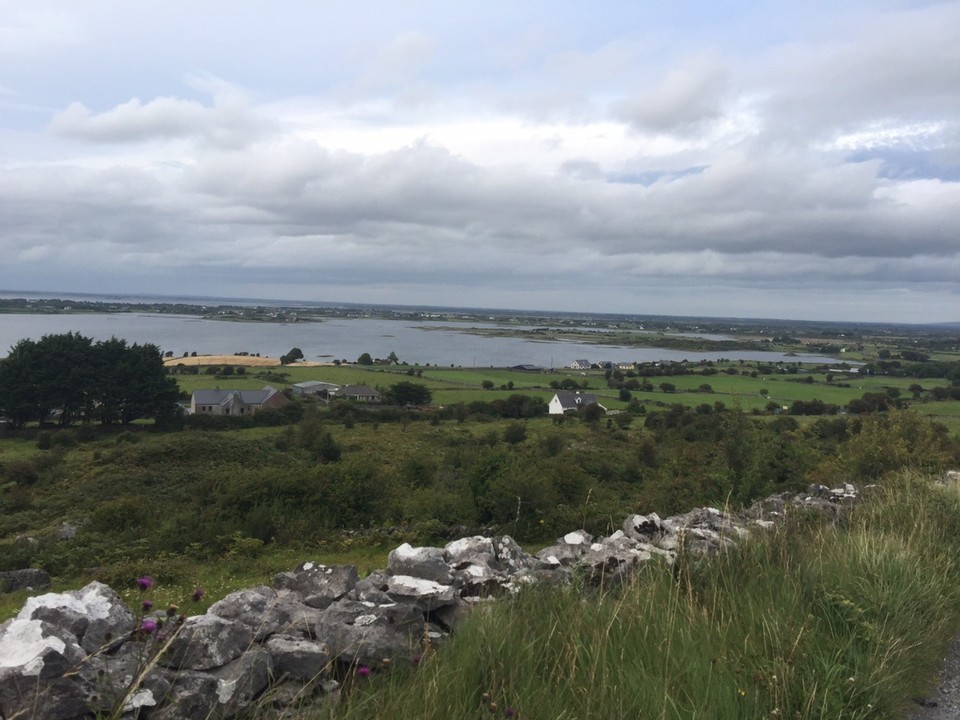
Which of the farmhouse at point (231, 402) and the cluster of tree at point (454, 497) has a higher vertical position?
the cluster of tree at point (454, 497)

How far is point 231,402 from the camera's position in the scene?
5338 cm

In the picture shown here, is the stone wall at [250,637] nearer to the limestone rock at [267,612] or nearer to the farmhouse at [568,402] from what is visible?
the limestone rock at [267,612]

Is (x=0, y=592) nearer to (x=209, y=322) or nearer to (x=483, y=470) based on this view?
(x=483, y=470)

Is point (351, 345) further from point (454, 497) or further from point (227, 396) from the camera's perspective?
point (454, 497)

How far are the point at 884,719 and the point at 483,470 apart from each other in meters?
13.8

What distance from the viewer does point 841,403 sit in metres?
49.0

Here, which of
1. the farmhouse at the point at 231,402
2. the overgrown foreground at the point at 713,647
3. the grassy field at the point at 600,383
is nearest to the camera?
the overgrown foreground at the point at 713,647

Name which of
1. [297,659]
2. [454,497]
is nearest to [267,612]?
[297,659]

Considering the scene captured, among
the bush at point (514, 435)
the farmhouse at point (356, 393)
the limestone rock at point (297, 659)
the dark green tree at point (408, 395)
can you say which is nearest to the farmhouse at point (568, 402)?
the dark green tree at point (408, 395)

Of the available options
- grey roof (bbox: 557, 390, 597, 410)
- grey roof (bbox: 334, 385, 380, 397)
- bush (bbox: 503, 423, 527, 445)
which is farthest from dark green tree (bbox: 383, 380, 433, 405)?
bush (bbox: 503, 423, 527, 445)

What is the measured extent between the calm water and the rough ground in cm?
9472

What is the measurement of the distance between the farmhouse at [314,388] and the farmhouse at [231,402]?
7596 mm

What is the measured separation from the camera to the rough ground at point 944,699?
10.4ft

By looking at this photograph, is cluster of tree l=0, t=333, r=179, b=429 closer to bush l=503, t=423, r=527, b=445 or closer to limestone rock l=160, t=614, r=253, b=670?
bush l=503, t=423, r=527, b=445
